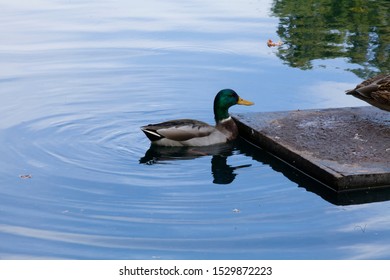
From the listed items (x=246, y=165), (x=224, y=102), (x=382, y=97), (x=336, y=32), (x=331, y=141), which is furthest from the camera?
(x=336, y=32)

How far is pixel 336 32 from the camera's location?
51.3 feet

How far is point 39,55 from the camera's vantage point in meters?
13.8

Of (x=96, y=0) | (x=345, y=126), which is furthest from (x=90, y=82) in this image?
(x=96, y=0)

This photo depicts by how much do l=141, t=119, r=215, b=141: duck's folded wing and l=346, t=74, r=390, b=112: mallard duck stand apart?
1.75 m

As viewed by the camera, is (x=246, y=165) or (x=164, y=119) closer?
(x=246, y=165)

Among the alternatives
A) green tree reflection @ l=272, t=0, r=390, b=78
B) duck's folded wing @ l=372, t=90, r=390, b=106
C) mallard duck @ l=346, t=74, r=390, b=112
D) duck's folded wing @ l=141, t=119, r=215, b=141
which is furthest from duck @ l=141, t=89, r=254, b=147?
green tree reflection @ l=272, t=0, r=390, b=78

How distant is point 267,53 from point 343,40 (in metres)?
1.76

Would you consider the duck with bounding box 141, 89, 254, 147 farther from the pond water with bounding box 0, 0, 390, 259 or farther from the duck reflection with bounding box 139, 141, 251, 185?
the pond water with bounding box 0, 0, 390, 259

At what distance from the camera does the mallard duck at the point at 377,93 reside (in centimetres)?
972

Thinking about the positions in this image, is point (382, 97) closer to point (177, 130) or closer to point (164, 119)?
point (177, 130)

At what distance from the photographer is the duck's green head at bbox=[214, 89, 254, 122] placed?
10.4 m

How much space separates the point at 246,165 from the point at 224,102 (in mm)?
1507

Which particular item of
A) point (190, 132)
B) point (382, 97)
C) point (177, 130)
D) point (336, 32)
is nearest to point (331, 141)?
point (382, 97)
